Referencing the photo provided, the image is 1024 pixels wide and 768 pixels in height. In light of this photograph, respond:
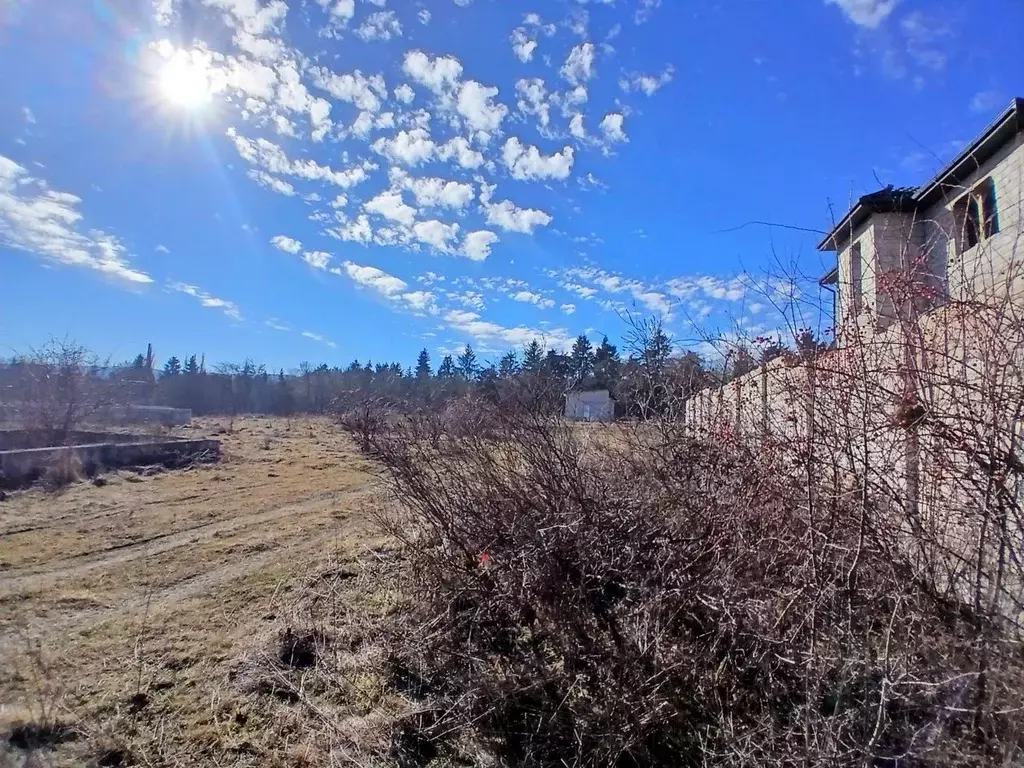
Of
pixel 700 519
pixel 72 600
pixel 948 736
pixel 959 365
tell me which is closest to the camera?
pixel 948 736

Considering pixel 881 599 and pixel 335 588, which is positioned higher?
pixel 881 599

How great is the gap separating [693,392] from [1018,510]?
6.65ft

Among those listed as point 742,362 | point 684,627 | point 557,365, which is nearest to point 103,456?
point 557,365

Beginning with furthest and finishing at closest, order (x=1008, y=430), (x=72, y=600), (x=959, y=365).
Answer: (x=72, y=600) < (x=959, y=365) < (x=1008, y=430)

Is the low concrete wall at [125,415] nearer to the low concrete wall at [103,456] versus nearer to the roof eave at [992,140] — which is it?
the low concrete wall at [103,456]

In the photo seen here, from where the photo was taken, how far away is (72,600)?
221 inches

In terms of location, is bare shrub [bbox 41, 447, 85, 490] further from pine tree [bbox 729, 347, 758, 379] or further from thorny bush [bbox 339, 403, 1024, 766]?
pine tree [bbox 729, 347, 758, 379]

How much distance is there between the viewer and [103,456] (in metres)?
13.8

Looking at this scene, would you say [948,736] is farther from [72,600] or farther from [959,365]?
[72,600]

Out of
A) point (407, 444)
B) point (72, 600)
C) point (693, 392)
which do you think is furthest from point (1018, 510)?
point (72, 600)

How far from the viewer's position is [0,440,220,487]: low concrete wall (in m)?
11.4

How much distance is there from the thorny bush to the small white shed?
9.5 inches

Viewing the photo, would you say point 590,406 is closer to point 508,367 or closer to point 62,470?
point 508,367

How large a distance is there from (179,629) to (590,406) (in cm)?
418
